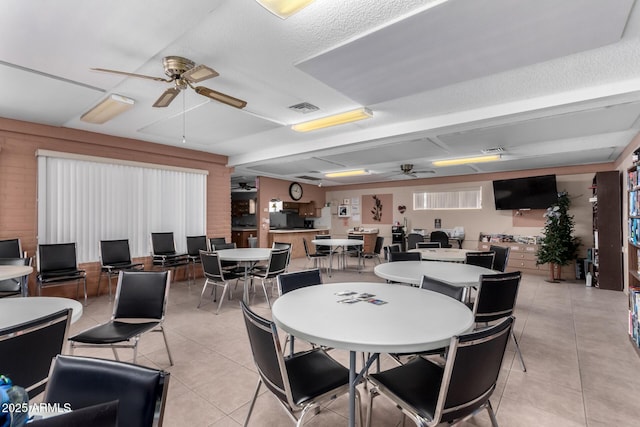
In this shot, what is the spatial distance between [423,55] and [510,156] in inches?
187

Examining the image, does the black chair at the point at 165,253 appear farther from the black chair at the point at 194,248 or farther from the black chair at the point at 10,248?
the black chair at the point at 10,248

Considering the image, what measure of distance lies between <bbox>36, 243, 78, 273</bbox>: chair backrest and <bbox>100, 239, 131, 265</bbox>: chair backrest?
14.7 inches

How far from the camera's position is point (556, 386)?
240 centimetres

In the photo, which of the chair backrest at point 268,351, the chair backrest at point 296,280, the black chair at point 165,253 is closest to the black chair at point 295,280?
the chair backrest at point 296,280

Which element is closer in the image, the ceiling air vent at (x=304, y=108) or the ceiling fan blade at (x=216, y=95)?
the ceiling fan blade at (x=216, y=95)

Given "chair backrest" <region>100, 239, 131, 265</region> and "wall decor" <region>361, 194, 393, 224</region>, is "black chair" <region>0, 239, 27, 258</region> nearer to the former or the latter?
"chair backrest" <region>100, 239, 131, 265</region>

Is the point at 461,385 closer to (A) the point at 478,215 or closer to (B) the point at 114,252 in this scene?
(B) the point at 114,252

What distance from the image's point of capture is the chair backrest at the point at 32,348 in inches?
53.2

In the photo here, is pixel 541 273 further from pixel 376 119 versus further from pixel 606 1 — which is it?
pixel 606 1

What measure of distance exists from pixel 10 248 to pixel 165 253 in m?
2.06

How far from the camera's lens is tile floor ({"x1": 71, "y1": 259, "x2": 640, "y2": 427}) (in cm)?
203

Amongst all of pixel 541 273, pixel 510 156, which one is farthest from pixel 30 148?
pixel 541 273

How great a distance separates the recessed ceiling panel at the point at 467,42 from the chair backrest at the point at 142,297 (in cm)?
229

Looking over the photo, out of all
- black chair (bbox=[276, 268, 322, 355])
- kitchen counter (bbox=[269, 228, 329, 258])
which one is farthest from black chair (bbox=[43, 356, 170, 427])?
kitchen counter (bbox=[269, 228, 329, 258])
